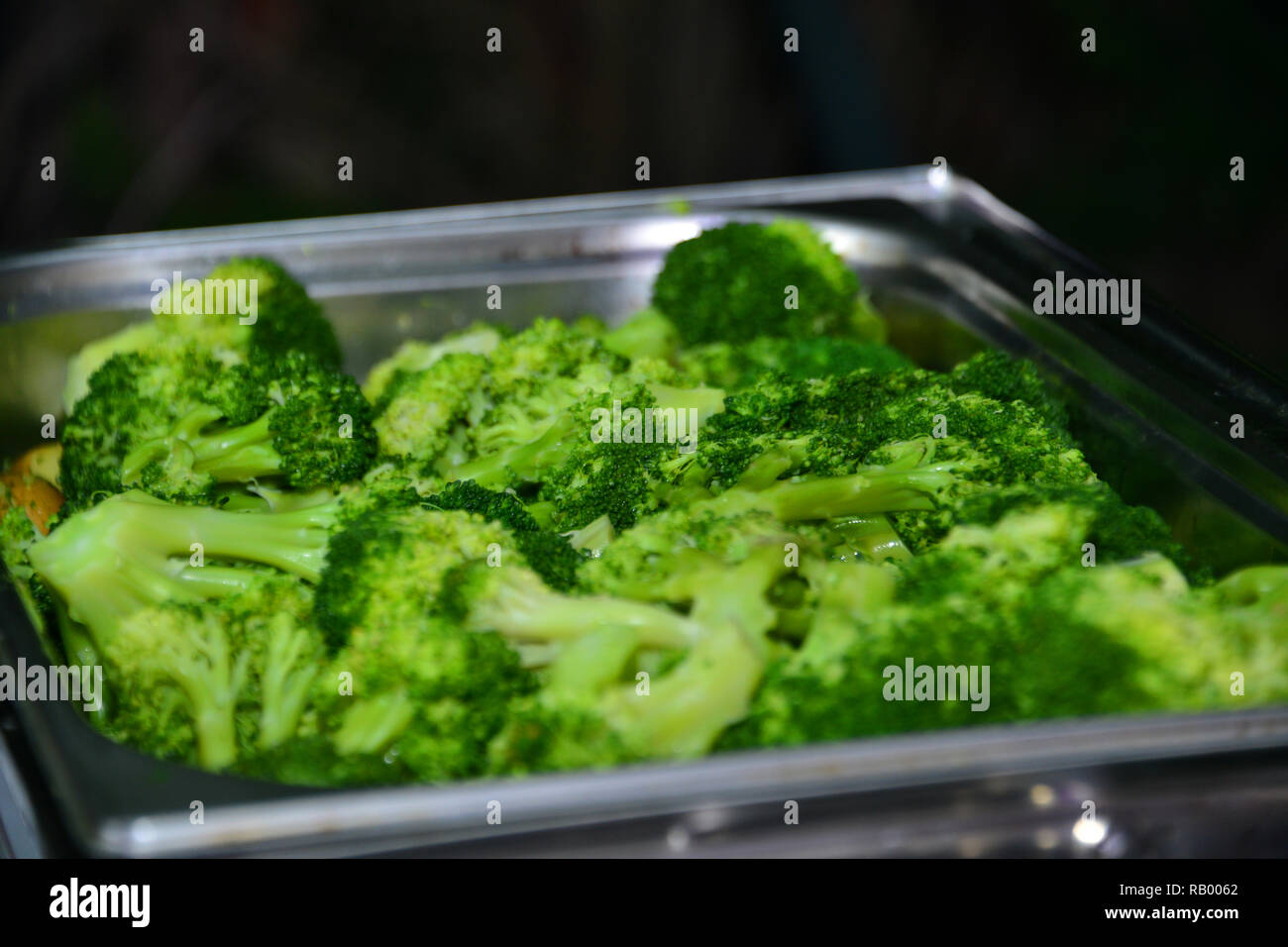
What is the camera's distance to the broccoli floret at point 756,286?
7.30 ft

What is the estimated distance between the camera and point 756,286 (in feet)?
7.32

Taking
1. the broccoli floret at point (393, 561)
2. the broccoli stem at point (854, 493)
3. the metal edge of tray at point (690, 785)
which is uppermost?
the broccoli stem at point (854, 493)

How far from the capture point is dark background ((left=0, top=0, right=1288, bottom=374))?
4898 millimetres

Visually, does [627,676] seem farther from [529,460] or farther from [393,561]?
[529,460]

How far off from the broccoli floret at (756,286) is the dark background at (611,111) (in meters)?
2.55

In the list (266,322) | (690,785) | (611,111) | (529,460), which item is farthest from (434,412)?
(611,111)

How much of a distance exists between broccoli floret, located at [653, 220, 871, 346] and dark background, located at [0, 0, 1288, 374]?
8.38 feet

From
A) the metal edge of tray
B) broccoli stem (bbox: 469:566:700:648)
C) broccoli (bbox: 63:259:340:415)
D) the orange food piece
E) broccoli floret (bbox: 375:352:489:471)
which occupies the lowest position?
the metal edge of tray

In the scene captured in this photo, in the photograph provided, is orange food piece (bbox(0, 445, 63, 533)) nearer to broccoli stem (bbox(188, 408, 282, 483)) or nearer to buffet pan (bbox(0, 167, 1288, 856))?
buffet pan (bbox(0, 167, 1288, 856))

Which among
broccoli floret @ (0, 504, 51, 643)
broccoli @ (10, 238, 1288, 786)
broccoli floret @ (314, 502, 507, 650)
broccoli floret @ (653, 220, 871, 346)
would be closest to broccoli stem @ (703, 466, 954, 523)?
broccoli @ (10, 238, 1288, 786)

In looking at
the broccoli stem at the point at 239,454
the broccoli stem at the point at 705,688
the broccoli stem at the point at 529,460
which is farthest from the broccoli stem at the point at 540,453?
the broccoli stem at the point at 705,688

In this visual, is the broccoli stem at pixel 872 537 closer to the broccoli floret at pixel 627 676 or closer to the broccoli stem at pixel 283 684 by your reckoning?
the broccoli floret at pixel 627 676

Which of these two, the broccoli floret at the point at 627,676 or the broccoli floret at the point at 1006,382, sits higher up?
the broccoli floret at the point at 1006,382
